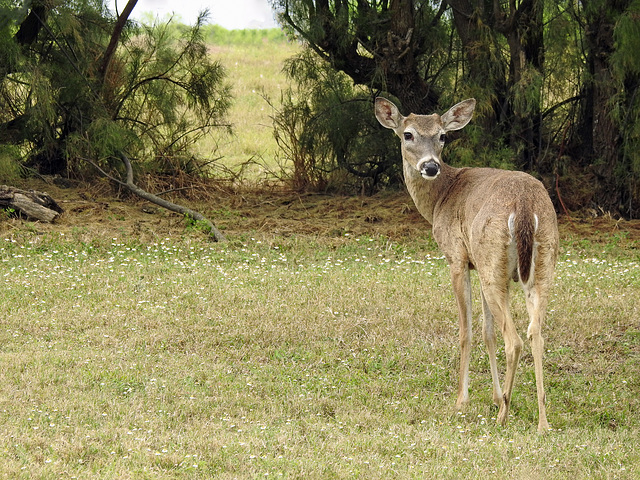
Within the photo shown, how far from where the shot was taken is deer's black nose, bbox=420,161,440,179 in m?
6.66

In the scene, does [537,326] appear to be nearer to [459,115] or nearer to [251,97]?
[459,115]

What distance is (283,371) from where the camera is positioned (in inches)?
273

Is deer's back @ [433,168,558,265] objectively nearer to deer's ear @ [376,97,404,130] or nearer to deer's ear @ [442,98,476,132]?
deer's ear @ [442,98,476,132]

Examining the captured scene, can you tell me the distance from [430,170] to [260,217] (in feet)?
23.4

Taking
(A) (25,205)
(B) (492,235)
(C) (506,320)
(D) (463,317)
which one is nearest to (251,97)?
(A) (25,205)

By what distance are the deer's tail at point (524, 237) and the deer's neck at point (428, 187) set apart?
4.81ft

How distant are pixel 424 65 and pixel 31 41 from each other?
240 inches

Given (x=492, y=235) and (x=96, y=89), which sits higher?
(x=96, y=89)

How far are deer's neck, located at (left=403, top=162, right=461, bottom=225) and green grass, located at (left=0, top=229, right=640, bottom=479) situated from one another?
3.95 feet

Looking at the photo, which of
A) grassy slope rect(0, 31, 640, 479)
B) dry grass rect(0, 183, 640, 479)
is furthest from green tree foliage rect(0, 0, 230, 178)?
dry grass rect(0, 183, 640, 479)

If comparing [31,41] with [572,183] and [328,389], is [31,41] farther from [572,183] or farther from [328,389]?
[328,389]

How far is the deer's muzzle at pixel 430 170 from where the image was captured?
666cm

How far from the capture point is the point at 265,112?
82.4ft

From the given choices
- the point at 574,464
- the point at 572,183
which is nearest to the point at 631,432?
the point at 574,464
